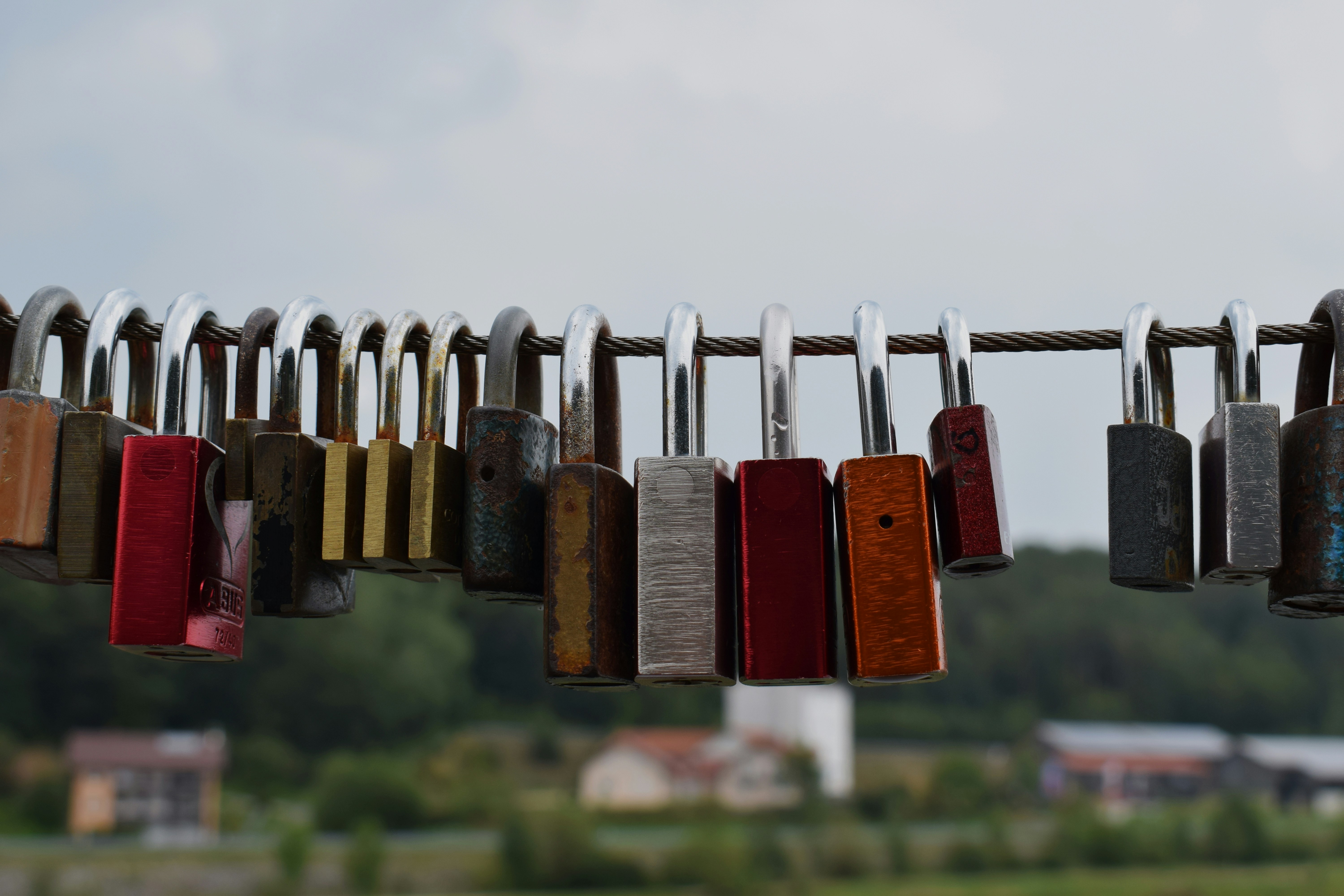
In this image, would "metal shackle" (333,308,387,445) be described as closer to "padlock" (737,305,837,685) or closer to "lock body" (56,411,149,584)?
"lock body" (56,411,149,584)

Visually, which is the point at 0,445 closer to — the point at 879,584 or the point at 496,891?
the point at 879,584

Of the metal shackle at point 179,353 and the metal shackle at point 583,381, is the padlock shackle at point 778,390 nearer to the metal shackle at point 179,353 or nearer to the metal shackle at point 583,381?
the metal shackle at point 583,381

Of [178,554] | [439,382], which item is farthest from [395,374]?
[178,554]

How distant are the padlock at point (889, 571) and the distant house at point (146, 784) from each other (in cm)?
3943

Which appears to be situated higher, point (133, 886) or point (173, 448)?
point (173, 448)

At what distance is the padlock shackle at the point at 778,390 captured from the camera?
94 cm

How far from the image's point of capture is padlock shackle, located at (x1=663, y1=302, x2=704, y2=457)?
0.97 meters

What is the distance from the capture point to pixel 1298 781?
47.9 m

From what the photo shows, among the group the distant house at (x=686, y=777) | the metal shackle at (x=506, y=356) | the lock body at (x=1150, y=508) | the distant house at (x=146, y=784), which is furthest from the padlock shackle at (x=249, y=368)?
the distant house at (x=686, y=777)

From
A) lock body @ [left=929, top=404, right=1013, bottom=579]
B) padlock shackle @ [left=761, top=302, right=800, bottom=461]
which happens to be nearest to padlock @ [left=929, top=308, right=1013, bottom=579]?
lock body @ [left=929, top=404, right=1013, bottom=579]

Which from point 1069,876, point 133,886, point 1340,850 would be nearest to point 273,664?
point 133,886

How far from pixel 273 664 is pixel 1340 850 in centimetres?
3490

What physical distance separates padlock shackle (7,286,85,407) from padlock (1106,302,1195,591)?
840 millimetres

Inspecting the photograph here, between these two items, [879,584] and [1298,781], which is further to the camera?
[1298,781]
